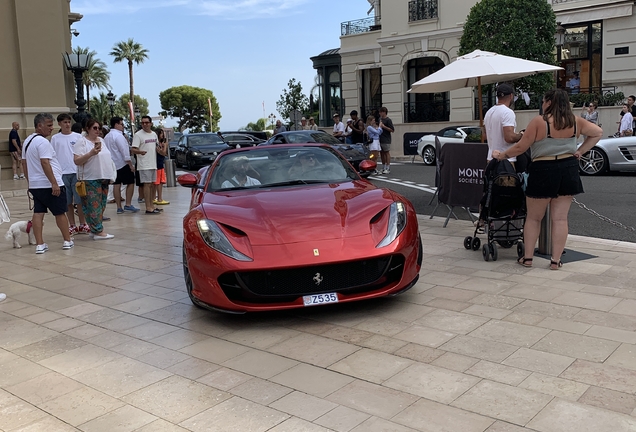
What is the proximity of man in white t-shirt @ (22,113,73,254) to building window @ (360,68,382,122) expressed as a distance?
95.1 feet

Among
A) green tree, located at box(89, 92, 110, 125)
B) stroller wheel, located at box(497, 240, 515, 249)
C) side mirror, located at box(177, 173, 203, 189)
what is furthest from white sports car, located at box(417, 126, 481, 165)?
green tree, located at box(89, 92, 110, 125)

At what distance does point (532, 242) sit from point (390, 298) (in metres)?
1.84

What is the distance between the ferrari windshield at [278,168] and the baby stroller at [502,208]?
1.56m

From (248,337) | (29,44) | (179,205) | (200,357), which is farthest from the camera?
(29,44)

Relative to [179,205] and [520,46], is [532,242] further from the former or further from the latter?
[520,46]

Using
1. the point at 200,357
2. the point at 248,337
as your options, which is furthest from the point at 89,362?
the point at 248,337

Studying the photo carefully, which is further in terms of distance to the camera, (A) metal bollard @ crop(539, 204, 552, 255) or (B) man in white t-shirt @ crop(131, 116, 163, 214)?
(B) man in white t-shirt @ crop(131, 116, 163, 214)

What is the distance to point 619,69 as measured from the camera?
25.1 m

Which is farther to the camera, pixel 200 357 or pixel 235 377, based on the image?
pixel 200 357

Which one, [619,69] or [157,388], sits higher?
[619,69]

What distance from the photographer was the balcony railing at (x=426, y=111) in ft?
102

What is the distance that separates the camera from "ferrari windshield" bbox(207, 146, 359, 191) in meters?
6.34

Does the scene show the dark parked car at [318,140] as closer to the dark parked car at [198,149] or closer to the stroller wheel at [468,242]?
the dark parked car at [198,149]

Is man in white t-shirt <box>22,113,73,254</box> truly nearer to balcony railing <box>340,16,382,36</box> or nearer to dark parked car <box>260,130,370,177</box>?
dark parked car <box>260,130,370,177</box>
